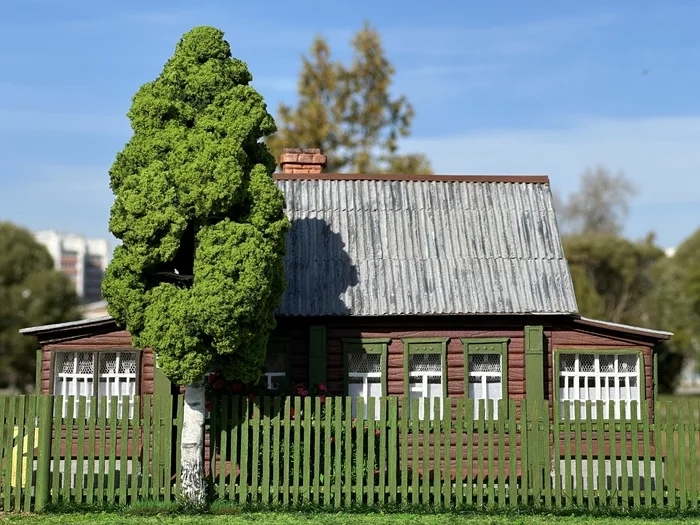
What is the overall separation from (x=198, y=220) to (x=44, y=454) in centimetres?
447

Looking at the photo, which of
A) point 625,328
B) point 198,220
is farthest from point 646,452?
point 198,220

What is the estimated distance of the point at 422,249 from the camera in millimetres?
18594

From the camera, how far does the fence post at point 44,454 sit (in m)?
13.4

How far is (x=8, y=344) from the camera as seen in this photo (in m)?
48.0

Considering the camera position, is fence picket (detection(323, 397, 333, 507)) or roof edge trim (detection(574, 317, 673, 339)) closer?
fence picket (detection(323, 397, 333, 507))

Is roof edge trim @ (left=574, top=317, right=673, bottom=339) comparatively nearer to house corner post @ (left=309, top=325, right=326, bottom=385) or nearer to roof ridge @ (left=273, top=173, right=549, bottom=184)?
roof ridge @ (left=273, top=173, right=549, bottom=184)

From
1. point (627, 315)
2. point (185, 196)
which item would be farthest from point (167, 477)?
point (627, 315)

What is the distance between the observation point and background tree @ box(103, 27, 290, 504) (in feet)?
42.7

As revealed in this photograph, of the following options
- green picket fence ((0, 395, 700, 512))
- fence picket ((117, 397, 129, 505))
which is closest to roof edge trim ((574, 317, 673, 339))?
green picket fence ((0, 395, 700, 512))

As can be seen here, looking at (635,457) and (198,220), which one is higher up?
(198,220)

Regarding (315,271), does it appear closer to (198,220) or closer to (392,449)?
(198,220)

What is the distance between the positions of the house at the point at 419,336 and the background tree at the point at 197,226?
12.1 ft

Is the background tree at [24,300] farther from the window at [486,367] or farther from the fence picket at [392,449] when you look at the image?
the fence picket at [392,449]

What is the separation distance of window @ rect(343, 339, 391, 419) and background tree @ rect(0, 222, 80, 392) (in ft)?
113
